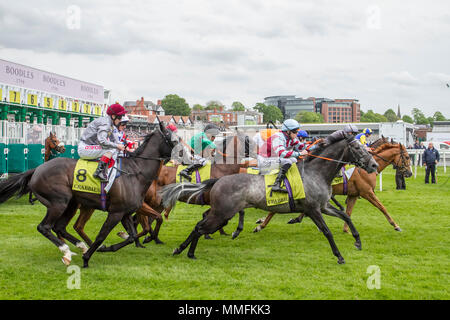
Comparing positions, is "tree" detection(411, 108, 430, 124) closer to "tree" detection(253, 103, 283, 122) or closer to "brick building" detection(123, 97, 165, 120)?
"tree" detection(253, 103, 283, 122)

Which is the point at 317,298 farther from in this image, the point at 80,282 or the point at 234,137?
the point at 234,137

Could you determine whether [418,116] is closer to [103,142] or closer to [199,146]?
[199,146]

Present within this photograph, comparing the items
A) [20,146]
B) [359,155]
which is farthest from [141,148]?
[20,146]

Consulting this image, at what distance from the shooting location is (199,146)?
8.92 m

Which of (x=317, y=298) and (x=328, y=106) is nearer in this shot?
(x=317, y=298)

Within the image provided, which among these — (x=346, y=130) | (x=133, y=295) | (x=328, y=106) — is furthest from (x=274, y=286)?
(x=328, y=106)

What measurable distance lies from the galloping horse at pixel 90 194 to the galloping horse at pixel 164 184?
33 centimetres

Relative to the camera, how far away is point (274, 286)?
16.8 ft
